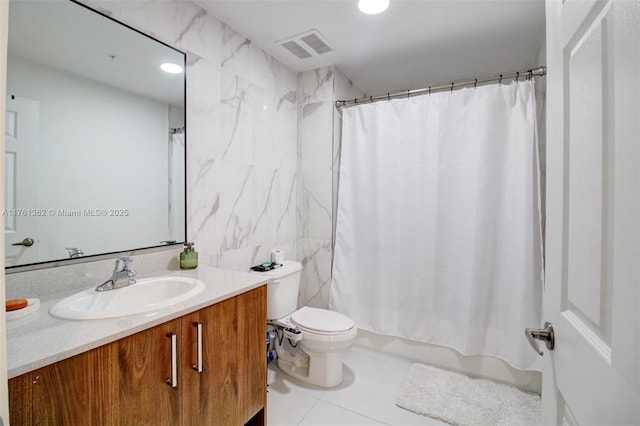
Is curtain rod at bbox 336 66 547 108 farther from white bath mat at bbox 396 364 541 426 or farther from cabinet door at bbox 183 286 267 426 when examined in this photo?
white bath mat at bbox 396 364 541 426

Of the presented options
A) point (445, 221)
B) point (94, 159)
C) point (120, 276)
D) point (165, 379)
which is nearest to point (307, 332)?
point (165, 379)

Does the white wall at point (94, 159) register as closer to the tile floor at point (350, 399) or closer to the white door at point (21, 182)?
the white door at point (21, 182)

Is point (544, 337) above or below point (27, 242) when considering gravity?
below

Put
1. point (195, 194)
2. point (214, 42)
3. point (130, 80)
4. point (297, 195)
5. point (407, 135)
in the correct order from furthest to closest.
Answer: point (297, 195) < point (407, 135) < point (214, 42) < point (195, 194) < point (130, 80)

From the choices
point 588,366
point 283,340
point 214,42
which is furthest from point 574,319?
point 214,42

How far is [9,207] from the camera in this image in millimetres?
1026

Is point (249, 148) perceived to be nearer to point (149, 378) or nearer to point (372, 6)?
point (372, 6)

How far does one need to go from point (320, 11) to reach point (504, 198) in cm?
164

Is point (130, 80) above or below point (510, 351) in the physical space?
above

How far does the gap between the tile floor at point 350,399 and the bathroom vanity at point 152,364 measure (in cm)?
41

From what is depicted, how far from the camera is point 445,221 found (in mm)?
2105

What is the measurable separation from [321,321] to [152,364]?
3.90ft

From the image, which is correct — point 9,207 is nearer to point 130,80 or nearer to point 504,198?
point 130,80

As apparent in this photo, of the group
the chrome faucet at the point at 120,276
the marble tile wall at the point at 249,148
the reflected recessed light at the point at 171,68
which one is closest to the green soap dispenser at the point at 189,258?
the marble tile wall at the point at 249,148
